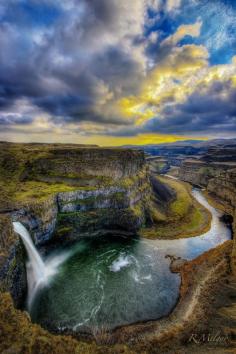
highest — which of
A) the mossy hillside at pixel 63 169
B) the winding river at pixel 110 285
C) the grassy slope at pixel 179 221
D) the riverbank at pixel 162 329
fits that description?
the mossy hillside at pixel 63 169

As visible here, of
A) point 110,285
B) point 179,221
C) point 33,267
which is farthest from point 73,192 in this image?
point 179,221

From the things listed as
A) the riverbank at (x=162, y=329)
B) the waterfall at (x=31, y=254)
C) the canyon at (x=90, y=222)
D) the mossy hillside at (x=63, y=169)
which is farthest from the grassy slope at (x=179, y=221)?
the waterfall at (x=31, y=254)

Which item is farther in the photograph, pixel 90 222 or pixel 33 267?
pixel 90 222

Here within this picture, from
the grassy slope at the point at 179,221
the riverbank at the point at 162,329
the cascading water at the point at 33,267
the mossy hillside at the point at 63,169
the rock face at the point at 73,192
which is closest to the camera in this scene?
the riverbank at the point at 162,329

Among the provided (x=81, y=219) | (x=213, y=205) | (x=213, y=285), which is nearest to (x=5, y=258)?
(x=81, y=219)

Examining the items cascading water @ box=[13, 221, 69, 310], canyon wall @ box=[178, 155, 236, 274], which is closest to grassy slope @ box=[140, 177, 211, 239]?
canyon wall @ box=[178, 155, 236, 274]

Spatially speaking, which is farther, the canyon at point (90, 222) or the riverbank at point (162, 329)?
the canyon at point (90, 222)

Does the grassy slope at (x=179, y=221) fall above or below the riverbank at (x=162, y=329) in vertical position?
below

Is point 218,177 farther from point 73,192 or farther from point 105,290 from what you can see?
point 105,290

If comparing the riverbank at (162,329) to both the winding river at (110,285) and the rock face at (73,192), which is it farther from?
the rock face at (73,192)
